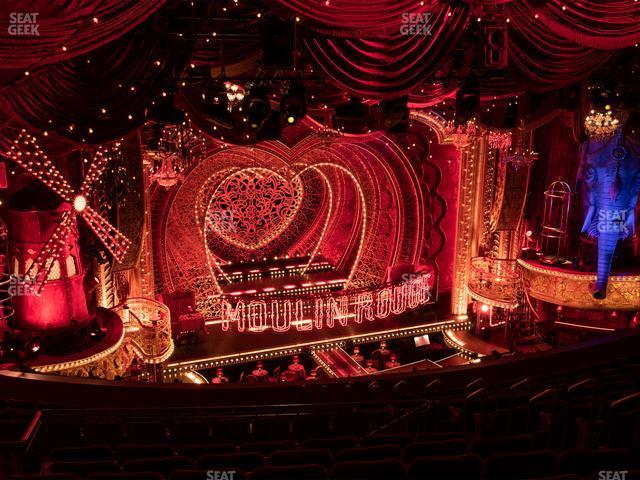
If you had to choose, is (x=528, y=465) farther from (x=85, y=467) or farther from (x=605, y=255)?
(x=605, y=255)

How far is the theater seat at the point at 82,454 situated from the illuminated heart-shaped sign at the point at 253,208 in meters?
10.0

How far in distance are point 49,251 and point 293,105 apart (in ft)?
11.6

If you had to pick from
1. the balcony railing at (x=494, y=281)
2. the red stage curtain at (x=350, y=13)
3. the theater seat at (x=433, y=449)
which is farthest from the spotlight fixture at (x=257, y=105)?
the balcony railing at (x=494, y=281)

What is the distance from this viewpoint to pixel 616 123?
10.9 metres

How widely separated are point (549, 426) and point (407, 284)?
28.2 feet

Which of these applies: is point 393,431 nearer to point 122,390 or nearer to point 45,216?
point 122,390

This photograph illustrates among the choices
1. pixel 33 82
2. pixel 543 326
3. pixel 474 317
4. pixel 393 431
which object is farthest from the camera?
pixel 474 317

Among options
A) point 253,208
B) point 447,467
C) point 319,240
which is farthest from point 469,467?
point 319,240

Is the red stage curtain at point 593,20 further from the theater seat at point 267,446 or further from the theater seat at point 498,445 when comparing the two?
the theater seat at point 267,446

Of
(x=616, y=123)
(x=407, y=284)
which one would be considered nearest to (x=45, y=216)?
(x=407, y=284)

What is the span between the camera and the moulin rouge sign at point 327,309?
12367 mm

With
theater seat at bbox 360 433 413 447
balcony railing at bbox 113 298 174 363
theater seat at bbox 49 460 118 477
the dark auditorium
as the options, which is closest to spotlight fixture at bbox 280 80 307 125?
the dark auditorium

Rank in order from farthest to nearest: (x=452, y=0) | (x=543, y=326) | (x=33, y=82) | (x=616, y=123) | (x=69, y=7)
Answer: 1. (x=543, y=326)
2. (x=616, y=123)
3. (x=452, y=0)
4. (x=33, y=82)
5. (x=69, y=7)

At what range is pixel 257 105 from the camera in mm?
7863
